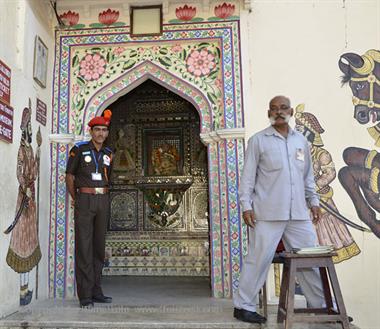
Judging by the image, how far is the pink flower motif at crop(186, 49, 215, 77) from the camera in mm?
5176

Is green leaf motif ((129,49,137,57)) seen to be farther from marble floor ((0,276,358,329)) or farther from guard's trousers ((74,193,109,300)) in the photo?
marble floor ((0,276,358,329))

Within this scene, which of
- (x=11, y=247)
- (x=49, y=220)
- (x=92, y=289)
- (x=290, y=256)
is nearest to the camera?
(x=290, y=256)

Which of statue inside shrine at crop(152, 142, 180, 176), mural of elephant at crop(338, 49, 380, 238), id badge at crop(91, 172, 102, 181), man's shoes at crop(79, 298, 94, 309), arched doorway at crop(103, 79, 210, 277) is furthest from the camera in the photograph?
statue inside shrine at crop(152, 142, 180, 176)

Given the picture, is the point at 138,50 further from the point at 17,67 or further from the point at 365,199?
the point at 365,199

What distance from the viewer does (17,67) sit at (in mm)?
4426

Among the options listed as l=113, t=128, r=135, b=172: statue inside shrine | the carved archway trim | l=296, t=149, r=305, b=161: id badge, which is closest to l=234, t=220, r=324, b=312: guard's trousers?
l=296, t=149, r=305, b=161: id badge

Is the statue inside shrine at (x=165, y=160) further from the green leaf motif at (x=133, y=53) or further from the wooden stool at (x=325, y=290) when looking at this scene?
the wooden stool at (x=325, y=290)

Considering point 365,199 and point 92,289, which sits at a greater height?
point 365,199

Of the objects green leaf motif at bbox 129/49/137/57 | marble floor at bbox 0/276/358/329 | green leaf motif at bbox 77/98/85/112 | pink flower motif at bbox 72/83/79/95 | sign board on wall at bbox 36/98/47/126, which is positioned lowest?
marble floor at bbox 0/276/358/329

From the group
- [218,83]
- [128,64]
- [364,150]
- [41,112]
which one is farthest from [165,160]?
[364,150]

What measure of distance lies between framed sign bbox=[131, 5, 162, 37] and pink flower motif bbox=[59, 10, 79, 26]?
0.68 metres

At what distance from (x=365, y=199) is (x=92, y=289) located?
10.0 feet

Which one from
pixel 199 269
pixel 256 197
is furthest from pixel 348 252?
pixel 199 269

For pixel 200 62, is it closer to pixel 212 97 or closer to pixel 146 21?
pixel 212 97
